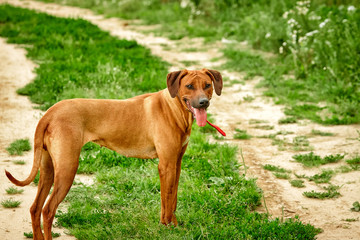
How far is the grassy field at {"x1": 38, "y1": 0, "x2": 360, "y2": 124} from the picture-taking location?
25.8ft

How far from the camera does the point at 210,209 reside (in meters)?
4.42

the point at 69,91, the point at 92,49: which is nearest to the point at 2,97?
the point at 69,91

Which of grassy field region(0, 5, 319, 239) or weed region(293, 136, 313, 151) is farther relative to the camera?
weed region(293, 136, 313, 151)

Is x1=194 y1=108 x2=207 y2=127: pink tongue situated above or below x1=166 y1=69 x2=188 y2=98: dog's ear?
below

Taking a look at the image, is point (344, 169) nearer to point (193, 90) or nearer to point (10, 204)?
point (193, 90)

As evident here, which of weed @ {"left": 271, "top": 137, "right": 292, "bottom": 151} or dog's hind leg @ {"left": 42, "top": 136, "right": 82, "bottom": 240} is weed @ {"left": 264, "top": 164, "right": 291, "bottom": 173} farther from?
dog's hind leg @ {"left": 42, "top": 136, "right": 82, "bottom": 240}

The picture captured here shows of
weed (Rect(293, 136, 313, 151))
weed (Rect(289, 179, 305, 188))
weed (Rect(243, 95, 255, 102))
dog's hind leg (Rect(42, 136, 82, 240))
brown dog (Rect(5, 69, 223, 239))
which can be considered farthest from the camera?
weed (Rect(243, 95, 255, 102))

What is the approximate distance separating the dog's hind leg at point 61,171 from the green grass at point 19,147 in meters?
2.40

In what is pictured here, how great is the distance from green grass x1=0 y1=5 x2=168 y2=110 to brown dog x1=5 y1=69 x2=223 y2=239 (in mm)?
3287

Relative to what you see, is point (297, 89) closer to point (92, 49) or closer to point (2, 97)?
point (92, 49)

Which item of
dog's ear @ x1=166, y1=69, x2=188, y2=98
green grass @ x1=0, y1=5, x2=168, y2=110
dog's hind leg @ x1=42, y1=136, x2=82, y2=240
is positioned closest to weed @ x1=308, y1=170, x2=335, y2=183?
dog's ear @ x1=166, y1=69, x2=188, y2=98

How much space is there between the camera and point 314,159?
19.3 feet

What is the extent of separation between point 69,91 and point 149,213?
3.82 metres

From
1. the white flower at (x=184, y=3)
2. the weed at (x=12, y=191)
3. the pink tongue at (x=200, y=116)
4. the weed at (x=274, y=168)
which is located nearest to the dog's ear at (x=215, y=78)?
the pink tongue at (x=200, y=116)
